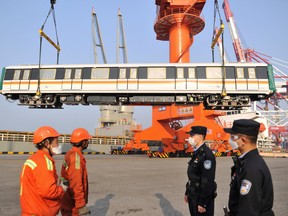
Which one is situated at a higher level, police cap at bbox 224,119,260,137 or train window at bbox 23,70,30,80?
train window at bbox 23,70,30,80

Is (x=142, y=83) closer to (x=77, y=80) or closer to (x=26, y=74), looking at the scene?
(x=77, y=80)

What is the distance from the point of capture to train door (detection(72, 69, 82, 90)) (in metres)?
17.1

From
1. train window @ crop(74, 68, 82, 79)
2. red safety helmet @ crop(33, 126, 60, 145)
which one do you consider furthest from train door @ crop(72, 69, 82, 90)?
red safety helmet @ crop(33, 126, 60, 145)

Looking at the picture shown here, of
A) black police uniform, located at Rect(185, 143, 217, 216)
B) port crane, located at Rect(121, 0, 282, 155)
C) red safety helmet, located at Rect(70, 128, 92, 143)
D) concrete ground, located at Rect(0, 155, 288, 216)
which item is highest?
port crane, located at Rect(121, 0, 282, 155)

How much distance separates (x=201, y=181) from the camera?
152 inches

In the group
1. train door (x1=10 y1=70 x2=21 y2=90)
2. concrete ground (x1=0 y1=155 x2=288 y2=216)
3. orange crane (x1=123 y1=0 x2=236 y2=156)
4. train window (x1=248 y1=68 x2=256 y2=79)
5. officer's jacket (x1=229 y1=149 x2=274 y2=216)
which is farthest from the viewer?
orange crane (x1=123 y1=0 x2=236 y2=156)

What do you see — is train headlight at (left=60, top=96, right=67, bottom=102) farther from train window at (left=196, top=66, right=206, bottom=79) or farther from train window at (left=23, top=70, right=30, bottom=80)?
train window at (left=196, top=66, right=206, bottom=79)

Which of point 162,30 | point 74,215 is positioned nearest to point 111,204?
point 74,215

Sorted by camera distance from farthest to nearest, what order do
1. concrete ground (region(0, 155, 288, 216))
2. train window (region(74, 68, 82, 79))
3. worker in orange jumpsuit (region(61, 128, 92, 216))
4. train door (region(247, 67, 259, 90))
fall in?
train window (region(74, 68, 82, 79))
train door (region(247, 67, 259, 90))
concrete ground (region(0, 155, 288, 216))
worker in orange jumpsuit (region(61, 128, 92, 216))

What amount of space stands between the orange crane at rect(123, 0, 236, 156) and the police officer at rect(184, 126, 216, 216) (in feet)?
63.3

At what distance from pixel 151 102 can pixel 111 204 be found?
11513 mm

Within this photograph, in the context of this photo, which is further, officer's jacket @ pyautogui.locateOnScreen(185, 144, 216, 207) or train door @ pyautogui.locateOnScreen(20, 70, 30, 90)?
train door @ pyautogui.locateOnScreen(20, 70, 30, 90)

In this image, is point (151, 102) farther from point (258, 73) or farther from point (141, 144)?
point (141, 144)

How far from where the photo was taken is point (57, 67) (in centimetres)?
1741
